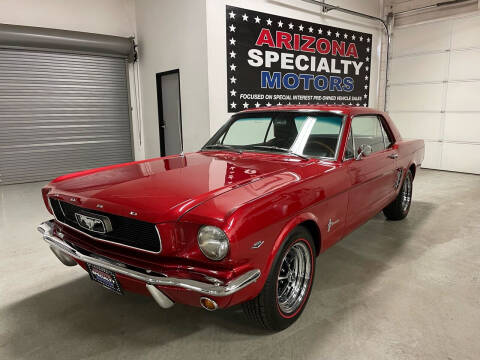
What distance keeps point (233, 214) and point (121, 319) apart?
1.25m

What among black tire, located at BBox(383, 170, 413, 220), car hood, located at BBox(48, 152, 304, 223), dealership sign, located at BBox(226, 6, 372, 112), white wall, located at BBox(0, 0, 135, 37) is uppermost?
white wall, located at BBox(0, 0, 135, 37)

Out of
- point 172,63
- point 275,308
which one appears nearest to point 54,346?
point 275,308

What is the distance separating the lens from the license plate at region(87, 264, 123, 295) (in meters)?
1.87

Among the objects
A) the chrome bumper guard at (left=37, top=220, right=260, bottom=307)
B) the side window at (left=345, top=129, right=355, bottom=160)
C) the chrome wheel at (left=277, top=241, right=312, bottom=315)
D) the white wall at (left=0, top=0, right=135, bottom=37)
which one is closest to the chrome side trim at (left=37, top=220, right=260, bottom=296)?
the chrome bumper guard at (left=37, top=220, right=260, bottom=307)

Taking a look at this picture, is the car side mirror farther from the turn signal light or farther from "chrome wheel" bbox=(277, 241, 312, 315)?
the turn signal light

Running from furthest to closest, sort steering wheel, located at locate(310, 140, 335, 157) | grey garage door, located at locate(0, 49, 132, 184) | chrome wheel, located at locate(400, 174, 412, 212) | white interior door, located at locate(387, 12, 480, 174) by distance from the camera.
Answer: white interior door, located at locate(387, 12, 480, 174) < grey garage door, located at locate(0, 49, 132, 184) < chrome wheel, located at locate(400, 174, 412, 212) < steering wheel, located at locate(310, 140, 335, 157)

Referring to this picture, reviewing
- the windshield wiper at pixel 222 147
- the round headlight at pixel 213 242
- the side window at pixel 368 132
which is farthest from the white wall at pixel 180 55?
the round headlight at pixel 213 242

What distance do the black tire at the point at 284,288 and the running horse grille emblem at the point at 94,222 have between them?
0.90 metres

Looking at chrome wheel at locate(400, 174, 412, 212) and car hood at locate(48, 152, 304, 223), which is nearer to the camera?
car hood at locate(48, 152, 304, 223)

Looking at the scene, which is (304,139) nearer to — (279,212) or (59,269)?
(279,212)

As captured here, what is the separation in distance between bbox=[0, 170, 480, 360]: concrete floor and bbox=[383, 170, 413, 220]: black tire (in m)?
0.64

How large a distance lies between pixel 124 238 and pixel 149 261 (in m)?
0.21

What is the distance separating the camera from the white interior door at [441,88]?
7441 millimetres

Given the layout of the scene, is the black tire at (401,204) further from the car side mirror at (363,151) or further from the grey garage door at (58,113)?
the grey garage door at (58,113)
